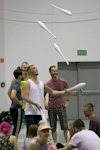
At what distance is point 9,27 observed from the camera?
29.8 ft

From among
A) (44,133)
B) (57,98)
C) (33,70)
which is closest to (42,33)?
(57,98)

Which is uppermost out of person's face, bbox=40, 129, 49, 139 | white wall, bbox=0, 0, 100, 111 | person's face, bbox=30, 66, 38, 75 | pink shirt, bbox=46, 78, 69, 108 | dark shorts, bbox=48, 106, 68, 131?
white wall, bbox=0, 0, 100, 111

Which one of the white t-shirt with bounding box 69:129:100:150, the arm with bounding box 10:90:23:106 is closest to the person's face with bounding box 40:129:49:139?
the white t-shirt with bounding box 69:129:100:150

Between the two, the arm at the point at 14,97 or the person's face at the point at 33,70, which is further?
the arm at the point at 14,97

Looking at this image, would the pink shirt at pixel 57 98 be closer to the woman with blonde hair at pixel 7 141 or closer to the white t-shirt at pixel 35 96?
the white t-shirt at pixel 35 96

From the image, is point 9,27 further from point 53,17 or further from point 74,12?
point 74,12

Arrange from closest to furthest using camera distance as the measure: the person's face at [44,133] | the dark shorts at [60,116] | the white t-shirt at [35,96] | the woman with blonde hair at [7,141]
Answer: the person's face at [44,133]
the woman with blonde hair at [7,141]
the white t-shirt at [35,96]
the dark shorts at [60,116]

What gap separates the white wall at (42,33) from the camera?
29.7ft

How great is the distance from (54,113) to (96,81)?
435 cm

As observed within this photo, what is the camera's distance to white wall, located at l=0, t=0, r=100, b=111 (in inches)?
356

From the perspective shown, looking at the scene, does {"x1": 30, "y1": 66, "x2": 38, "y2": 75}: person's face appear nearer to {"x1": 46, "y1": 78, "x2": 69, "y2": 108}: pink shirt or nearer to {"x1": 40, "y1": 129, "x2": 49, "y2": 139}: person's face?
{"x1": 46, "y1": 78, "x2": 69, "y2": 108}: pink shirt

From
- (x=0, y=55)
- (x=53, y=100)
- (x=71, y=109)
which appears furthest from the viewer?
(x=71, y=109)

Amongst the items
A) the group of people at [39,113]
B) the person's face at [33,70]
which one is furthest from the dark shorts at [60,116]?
the person's face at [33,70]

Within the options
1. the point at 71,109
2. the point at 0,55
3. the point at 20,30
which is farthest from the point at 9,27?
the point at 71,109
